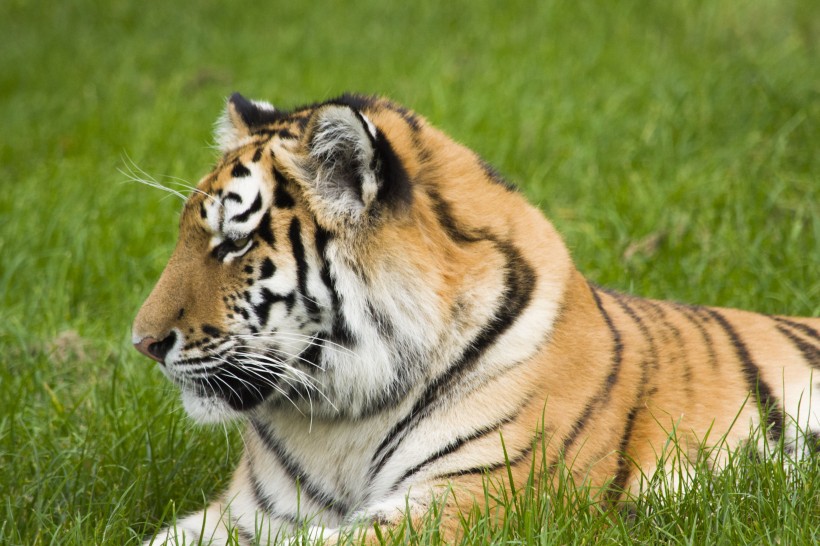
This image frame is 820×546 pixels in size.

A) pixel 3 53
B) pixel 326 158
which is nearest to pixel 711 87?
pixel 326 158

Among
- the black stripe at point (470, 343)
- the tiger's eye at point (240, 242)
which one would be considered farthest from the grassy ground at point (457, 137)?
the tiger's eye at point (240, 242)

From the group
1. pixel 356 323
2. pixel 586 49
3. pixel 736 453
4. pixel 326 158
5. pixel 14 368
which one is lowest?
pixel 14 368

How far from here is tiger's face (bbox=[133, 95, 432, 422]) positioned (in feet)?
7.63

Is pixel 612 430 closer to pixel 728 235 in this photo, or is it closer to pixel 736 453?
pixel 736 453

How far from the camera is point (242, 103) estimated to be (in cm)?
275

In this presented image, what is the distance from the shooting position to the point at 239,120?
2719mm

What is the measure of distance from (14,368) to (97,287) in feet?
2.61

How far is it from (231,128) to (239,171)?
0.33 metres

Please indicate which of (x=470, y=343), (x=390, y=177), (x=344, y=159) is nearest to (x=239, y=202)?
(x=344, y=159)

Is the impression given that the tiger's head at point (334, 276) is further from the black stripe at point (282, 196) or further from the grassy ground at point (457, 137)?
the grassy ground at point (457, 137)

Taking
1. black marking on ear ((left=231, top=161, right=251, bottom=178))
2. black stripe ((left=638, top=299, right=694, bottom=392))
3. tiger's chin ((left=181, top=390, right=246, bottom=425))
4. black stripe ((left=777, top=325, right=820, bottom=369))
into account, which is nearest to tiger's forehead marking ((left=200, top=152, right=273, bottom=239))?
black marking on ear ((left=231, top=161, right=251, bottom=178))

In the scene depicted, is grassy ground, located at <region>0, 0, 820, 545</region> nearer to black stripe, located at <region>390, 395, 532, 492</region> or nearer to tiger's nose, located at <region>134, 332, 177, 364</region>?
black stripe, located at <region>390, 395, 532, 492</region>

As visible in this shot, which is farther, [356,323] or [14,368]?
[14,368]

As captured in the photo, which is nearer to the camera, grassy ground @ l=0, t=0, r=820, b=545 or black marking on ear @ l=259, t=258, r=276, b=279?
black marking on ear @ l=259, t=258, r=276, b=279
